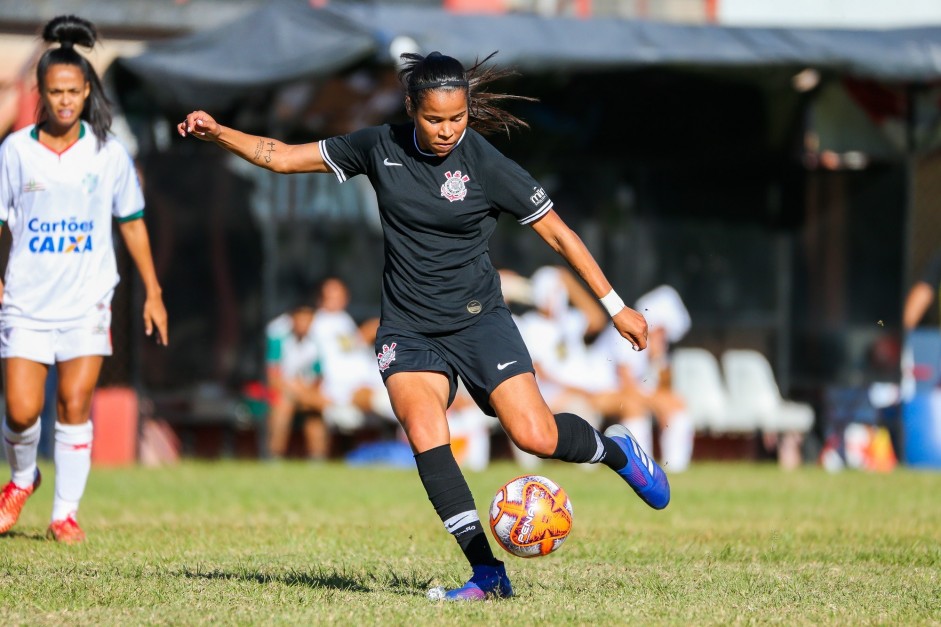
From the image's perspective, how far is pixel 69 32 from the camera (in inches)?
311

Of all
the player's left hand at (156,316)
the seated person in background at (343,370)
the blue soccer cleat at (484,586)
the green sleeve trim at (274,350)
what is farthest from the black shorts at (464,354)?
the green sleeve trim at (274,350)

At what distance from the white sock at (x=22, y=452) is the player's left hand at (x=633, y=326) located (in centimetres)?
335

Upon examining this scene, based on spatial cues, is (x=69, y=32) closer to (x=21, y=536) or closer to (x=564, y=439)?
(x=21, y=536)

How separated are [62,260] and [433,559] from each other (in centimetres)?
244

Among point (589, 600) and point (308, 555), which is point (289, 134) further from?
point (589, 600)

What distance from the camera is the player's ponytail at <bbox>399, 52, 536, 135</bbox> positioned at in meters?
5.98

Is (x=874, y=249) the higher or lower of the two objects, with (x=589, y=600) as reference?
higher

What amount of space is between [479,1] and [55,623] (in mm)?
14431

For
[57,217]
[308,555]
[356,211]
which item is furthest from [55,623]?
[356,211]

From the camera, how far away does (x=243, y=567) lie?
7.02 meters

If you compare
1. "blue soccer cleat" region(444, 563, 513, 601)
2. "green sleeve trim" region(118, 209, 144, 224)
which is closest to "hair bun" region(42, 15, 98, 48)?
"green sleeve trim" region(118, 209, 144, 224)

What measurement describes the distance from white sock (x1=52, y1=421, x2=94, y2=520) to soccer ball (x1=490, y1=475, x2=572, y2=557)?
9.48ft

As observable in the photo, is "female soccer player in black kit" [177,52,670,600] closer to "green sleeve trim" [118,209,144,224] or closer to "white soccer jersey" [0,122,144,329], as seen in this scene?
"white soccer jersey" [0,122,144,329]

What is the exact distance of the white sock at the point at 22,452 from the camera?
789 cm
